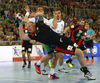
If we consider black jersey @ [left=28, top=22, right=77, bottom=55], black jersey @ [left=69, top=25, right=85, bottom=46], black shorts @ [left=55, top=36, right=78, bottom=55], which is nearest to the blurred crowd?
black jersey @ [left=69, top=25, right=85, bottom=46]

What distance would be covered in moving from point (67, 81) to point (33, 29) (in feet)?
4.86

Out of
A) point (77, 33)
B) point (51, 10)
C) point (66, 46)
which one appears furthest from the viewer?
point (51, 10)

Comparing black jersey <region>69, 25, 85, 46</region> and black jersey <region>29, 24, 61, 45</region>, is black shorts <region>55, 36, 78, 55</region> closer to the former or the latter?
black jersey <region>29, 24, 61, 45</region>

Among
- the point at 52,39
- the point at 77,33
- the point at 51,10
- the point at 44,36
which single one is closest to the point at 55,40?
the point at 52,39

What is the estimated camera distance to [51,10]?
18234mm

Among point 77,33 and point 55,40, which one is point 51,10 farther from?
point 55,40

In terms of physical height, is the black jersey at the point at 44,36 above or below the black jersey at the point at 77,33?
above

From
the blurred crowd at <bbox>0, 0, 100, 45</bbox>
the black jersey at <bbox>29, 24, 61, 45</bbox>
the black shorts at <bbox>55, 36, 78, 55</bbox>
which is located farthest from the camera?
the blurred crowd at <bbox>0, 0, 100, 45</bbox>

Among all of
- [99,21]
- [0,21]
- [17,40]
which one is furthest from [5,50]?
[99,21]

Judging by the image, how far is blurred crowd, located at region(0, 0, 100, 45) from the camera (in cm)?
1448

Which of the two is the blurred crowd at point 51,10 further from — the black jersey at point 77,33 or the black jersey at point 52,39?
the black jersey at point 52,39

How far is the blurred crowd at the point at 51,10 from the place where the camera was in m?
14.5

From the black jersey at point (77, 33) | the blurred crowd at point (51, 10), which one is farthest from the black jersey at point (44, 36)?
the blurred crowd at point (51, 10)

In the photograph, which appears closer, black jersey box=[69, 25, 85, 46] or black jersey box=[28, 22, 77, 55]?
black jersey box=[28, 22, 77, 55]
